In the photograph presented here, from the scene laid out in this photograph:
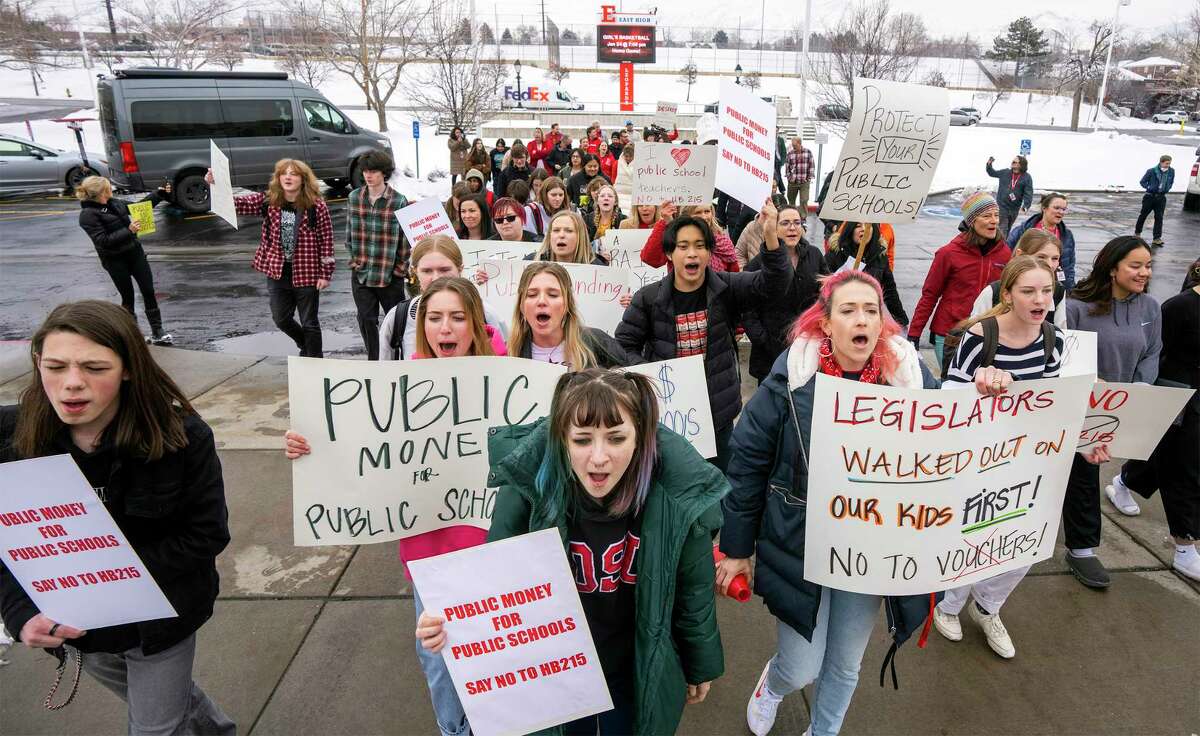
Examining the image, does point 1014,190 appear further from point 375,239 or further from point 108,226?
point 108,226

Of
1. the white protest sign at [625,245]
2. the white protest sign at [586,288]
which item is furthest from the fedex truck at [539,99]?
the white protest sign at [586,288]

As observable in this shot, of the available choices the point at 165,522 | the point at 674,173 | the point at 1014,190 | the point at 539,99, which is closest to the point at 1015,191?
the point at 1014,190

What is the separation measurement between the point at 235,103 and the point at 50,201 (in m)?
5.84

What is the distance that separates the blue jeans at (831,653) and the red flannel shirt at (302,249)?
189 inches

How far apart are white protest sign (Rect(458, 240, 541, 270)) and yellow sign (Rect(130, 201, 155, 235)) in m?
3.47

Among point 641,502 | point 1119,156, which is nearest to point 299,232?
point 641,502

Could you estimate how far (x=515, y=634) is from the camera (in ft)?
6.31

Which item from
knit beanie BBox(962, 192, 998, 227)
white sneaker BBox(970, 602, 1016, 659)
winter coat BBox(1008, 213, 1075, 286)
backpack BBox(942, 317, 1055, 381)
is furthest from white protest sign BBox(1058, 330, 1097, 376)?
winter coat BBox(1008, 213, 1075, 286)

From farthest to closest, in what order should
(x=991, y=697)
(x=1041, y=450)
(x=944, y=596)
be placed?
1. (x=944, y=596)
2. (x=991, y=697)
3. (x=1041, y=450)

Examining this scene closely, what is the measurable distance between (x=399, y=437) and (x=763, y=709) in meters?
1.70

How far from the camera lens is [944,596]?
10.5 feet

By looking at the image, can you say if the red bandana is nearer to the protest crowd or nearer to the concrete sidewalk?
the protest crowd

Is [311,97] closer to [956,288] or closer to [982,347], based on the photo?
[956,288]

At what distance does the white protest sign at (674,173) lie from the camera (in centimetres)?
579
